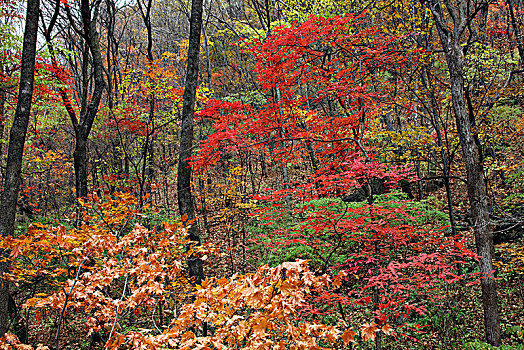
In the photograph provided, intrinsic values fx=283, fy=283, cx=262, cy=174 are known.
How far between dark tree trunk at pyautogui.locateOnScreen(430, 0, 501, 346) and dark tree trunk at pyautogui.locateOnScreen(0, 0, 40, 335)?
7.40 m

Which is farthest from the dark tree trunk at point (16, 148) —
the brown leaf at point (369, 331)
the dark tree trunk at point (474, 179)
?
the dark tree trunk at point (474, 179)

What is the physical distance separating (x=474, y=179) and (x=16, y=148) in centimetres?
817

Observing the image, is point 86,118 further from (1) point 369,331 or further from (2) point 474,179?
(2) point 474,179

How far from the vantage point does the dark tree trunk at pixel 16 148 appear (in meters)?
4.59

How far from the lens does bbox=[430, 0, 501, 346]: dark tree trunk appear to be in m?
5.14

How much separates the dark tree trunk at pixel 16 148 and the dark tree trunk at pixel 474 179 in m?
7.40

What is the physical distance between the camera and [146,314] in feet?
31.3

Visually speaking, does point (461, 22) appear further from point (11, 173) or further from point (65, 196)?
point (65, 196)

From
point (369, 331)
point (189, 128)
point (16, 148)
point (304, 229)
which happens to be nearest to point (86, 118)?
point (16, 148)

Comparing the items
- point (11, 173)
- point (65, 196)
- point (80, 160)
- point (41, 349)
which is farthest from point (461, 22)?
point (65, 196)

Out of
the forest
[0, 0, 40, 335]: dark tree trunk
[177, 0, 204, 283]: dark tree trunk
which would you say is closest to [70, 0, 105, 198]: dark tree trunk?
the forest

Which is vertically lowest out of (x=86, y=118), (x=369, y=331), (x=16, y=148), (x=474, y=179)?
(x=369, y=331)

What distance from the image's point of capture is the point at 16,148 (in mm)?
4805

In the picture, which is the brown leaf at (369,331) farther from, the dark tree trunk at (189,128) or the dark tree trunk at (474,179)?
the dark tree trunk at (189,128)
